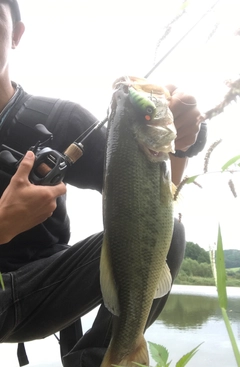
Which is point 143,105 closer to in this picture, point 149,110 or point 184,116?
point 149,110

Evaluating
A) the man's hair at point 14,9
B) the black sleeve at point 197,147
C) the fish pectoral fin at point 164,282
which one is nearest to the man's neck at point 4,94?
the man's hair at point 14,9

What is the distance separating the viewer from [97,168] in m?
2.31

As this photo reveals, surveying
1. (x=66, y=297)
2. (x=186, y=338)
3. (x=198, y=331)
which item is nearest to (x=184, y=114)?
(x=66, y=297)

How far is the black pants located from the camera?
1.98 m

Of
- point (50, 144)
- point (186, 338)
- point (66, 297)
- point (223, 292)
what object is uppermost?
point (223, 292)

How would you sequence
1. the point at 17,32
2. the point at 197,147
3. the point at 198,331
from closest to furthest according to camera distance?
the point at 197,147
the point at 17,32
the point at 198,331

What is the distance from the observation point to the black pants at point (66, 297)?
198 centimetres

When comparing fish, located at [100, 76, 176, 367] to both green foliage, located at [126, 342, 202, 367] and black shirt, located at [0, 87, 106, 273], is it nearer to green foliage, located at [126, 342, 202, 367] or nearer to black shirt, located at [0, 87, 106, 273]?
green foliage, located at [126, 342, 202, 367]

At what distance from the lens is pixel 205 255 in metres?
1.52

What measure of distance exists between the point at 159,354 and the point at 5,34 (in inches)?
78.9

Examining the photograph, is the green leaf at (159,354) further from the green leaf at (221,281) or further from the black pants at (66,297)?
the black pants at (66,297)

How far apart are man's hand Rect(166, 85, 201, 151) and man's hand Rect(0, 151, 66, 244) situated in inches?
22.2

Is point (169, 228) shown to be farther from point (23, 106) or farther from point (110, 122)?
point (23, 106)

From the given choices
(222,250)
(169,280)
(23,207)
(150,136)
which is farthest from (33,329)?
(222,250)
